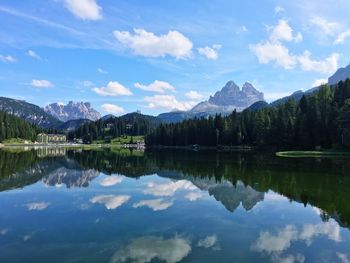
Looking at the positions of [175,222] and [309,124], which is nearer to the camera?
[175,222]

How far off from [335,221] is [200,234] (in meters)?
10.3

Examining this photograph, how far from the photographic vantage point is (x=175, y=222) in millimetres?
24859

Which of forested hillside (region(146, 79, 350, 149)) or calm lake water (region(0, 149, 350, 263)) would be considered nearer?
calm lake water (region(0, 149, 350, 263))

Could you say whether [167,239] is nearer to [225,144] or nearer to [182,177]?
[182,177]

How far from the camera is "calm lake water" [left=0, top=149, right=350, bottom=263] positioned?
1812 cm

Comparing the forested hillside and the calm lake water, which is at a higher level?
the forested hillside

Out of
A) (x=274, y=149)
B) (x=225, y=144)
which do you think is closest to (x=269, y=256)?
(x=274, y=149)

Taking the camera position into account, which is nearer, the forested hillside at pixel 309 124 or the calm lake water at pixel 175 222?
the calm lake water at pixel 175 222

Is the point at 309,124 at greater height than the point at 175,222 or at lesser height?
greater

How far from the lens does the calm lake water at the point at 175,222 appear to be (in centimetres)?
1812

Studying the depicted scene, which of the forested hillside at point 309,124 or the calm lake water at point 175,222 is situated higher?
the forested hillside at point 309,124

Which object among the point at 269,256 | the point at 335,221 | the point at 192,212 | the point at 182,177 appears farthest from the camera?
the point at 182,177

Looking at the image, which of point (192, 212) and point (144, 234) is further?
point (192, 212)

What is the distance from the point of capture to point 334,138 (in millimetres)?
119500
